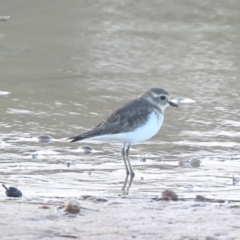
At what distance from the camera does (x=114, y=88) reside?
9.58 metres

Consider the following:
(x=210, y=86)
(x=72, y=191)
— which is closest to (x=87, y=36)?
(x=210, y=86)

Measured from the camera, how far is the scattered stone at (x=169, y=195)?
5.85m

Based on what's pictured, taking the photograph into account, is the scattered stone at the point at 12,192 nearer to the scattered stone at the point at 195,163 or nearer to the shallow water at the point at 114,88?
the shallow water at the point at 114,88

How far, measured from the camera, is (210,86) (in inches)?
382

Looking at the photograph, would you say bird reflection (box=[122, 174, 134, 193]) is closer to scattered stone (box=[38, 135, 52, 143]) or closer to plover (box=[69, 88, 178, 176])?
plover (box=[69, 88, 178, 176])

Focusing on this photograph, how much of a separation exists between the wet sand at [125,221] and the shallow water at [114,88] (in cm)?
62

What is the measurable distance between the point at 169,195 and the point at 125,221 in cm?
87

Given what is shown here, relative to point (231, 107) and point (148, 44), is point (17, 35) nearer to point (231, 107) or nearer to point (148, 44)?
Result: point (148, 44)

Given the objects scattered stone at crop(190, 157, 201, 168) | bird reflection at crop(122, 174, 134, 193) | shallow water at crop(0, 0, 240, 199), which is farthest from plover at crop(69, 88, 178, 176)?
scattered stone at crop(190, 157, 201, 168)

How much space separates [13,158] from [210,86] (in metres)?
3.26

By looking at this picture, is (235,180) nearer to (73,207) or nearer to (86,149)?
(86,149)

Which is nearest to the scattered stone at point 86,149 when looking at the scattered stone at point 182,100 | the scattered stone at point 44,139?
the scattered stone at point 44,139

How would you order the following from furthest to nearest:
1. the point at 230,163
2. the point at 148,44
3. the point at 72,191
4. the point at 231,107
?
the point at 148,44, the point at 231,107, the point at 230,163, the point at 72,191

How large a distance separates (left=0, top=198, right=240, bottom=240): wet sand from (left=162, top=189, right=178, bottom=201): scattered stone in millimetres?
114
